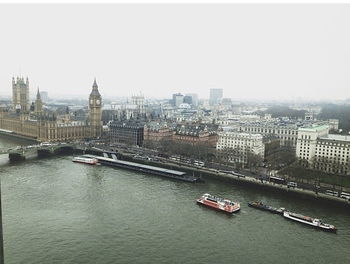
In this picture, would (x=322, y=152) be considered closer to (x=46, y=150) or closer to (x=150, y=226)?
(x=150, y=226)

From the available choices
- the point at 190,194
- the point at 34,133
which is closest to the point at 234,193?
the point at 190,194

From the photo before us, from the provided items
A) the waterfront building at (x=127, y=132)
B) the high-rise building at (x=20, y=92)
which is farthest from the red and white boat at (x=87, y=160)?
the high-rise building at (x=20, y=92)

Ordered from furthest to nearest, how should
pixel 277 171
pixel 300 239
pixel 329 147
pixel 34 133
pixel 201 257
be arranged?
pixel 34 133
pixel 329 147
pixel 277 171
pixel 300 239
pixel 201 257

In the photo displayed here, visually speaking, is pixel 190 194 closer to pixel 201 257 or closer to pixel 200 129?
pixel 201 257

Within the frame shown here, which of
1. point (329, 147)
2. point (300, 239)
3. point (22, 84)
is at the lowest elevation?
point (300, 239)

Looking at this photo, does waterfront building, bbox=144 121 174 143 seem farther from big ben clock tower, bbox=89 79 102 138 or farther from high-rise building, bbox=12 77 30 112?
high-rise building, bbox=12 77 30 112
